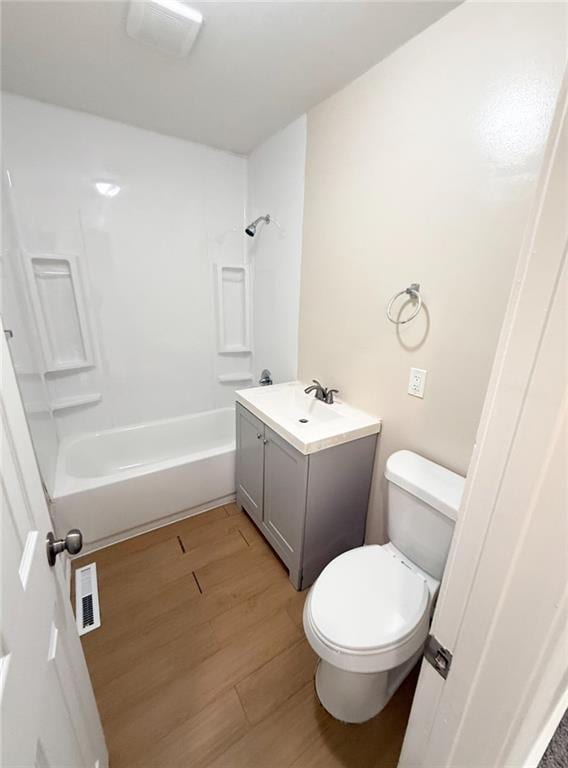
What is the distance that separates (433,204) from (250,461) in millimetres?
1537

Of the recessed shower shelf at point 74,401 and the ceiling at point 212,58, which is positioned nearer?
the ceiling at point 212,58

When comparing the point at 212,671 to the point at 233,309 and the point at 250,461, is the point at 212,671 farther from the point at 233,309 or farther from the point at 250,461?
the point at 233,309

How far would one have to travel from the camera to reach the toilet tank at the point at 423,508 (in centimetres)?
112

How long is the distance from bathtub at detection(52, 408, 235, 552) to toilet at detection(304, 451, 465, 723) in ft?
3.59

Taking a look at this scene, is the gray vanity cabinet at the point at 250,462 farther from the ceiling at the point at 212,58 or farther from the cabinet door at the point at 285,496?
the ceiling at the point at 212,58

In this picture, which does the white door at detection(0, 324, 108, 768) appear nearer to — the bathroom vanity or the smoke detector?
the bathroom vanity

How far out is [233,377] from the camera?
2.74m

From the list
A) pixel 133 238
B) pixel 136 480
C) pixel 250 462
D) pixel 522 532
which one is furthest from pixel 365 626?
pixel 133 238

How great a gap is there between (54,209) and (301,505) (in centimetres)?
220

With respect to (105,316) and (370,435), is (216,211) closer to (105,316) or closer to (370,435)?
Result: (105,316)

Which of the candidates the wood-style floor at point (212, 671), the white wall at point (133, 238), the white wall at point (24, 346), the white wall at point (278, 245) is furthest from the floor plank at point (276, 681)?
the white wall at point (133, 238)

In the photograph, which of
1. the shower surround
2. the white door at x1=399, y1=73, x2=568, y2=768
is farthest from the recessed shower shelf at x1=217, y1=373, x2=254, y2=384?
the white door at x1=399, y1=73, x2=568, y2=768

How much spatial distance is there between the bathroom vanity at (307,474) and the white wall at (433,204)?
131 millimetres

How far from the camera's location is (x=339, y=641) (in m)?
0.94
